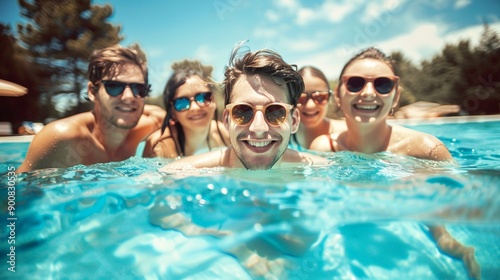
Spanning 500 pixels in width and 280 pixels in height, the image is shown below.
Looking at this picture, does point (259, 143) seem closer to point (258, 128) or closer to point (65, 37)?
point (258, 128)

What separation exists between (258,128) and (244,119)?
15 centimetres

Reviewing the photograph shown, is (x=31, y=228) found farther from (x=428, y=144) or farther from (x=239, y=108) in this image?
(x=428, y=144)

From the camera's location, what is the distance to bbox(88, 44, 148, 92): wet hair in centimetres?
375

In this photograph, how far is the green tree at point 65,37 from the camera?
736 inches

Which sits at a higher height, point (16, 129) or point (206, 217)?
point (206, 217)

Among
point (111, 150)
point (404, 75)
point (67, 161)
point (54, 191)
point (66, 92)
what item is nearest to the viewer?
point (54, 191)

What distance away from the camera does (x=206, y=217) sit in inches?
87.0

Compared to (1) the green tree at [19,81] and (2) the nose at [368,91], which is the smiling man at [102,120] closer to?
(2) the nose at [368,91]

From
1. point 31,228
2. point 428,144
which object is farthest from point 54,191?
Result: point 428,144

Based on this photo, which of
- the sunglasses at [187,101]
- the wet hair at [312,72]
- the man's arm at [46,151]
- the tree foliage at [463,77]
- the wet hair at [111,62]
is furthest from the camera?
the tree foliage at [463,77]

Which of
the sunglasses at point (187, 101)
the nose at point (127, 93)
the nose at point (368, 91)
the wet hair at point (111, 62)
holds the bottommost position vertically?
the sunglasses at point (187, 101)

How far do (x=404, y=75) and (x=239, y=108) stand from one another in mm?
25322

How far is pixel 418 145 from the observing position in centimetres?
358

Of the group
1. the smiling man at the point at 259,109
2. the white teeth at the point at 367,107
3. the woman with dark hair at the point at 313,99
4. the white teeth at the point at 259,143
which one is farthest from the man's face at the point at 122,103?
the white teeth at the point at 367,107
